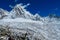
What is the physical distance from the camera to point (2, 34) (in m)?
20.7

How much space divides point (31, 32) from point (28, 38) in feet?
6.38

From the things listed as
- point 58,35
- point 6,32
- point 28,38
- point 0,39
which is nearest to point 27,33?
point 28,38

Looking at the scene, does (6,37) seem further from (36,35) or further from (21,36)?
(36,35)

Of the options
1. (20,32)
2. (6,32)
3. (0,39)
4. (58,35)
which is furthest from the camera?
(58,35)

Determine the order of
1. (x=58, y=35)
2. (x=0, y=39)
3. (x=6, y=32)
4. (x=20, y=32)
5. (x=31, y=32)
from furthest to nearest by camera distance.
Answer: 1. (x=58, y=35)
2. (x=31, y=32)
3. (x=20, y=32)
4. (x=6, y=32)
5. (x=0, y=39)

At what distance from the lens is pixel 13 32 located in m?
22.4

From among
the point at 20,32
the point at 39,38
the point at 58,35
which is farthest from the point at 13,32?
the point at 58,35

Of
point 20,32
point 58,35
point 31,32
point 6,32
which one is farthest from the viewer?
point 58,35

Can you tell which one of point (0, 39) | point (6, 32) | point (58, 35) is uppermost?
point (58, 35)

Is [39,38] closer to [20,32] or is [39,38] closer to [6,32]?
[20,32]

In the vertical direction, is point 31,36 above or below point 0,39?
above

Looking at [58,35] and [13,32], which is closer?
[13,32]

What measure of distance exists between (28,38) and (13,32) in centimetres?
223

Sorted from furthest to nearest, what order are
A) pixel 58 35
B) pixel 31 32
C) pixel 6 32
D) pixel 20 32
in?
pixel 58 35
pixel 31 32
pixel 20 32
pixel 6 32
